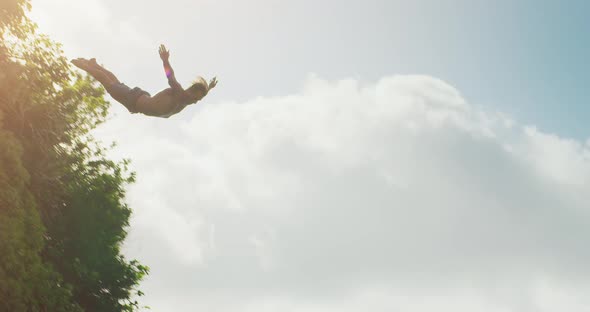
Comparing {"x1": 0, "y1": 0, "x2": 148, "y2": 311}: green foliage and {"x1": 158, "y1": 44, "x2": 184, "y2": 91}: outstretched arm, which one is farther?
{"x1": 0, "y1": 0, "x2": 148, "y2": 311}: green foliage

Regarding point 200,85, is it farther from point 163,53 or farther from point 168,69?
point 163,53

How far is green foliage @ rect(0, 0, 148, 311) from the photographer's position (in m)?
10.6

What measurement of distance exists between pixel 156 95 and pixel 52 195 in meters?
10.1

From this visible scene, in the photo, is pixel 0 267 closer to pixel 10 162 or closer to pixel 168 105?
pixel 10 162

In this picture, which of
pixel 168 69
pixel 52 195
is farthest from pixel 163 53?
pixel 52 195

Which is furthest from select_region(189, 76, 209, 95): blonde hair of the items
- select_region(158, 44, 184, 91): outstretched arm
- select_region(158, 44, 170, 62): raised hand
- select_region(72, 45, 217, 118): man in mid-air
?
select_region(158, 44, 170, 62): raised hand

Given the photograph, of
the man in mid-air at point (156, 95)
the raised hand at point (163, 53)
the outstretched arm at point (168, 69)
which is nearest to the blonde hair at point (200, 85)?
the man in mid-air at point (156, 95)

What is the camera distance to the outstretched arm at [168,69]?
7156 millimetres

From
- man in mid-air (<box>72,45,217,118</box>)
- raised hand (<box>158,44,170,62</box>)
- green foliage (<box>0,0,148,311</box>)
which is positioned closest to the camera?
raised hand (<box>158,44,170,62</box>)

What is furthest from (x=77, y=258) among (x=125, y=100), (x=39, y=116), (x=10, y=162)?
(x=125, y=100)

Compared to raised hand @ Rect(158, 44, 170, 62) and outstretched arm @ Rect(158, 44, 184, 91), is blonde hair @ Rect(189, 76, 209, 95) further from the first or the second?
raised hand @ Rect(158, 44, 170, 62)

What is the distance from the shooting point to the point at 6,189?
10.5 m

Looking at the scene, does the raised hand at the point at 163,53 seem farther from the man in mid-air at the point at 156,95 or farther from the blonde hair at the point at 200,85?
the blonde hair at the point at 200,85

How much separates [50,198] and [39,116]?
104 inches
